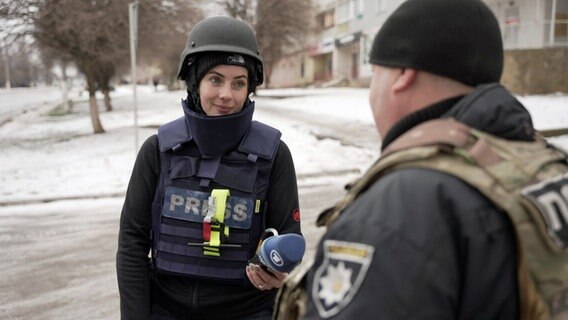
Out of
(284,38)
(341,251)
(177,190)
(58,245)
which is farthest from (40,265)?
(284,38)

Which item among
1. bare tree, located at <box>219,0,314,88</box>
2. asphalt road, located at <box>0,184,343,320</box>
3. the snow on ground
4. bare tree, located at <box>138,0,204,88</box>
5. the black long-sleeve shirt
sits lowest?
asphalt road, located at <box>0,184,343,320</box>

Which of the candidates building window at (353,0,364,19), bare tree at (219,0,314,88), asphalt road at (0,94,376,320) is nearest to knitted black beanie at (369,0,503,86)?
asphalt road at (0,94,376,320)

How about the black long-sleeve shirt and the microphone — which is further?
the black long-sleeve shirt

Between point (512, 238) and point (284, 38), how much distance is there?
102 feet

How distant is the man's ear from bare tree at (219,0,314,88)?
2943 centimetres

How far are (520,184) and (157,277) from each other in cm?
154

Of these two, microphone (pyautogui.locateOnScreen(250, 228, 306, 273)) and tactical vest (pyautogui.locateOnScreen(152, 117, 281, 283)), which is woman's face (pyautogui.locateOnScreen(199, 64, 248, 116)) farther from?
microphone (pyautogui.locateOnScreen(250, 228, 306, 273))

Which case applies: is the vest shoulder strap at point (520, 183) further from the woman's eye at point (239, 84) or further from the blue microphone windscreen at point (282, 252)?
the woman's eye at point (239, 84)

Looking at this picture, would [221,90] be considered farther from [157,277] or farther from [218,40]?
[157,277]

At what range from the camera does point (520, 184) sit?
101 cm

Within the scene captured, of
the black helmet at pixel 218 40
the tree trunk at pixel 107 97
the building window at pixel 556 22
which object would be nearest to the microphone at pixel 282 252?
the black helmet at pixel 218 40

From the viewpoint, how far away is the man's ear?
1154 mm

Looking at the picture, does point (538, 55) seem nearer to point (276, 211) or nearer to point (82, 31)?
point (82, 31)

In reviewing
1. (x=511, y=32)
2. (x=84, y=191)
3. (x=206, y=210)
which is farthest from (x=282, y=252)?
(x=511, y=32)
